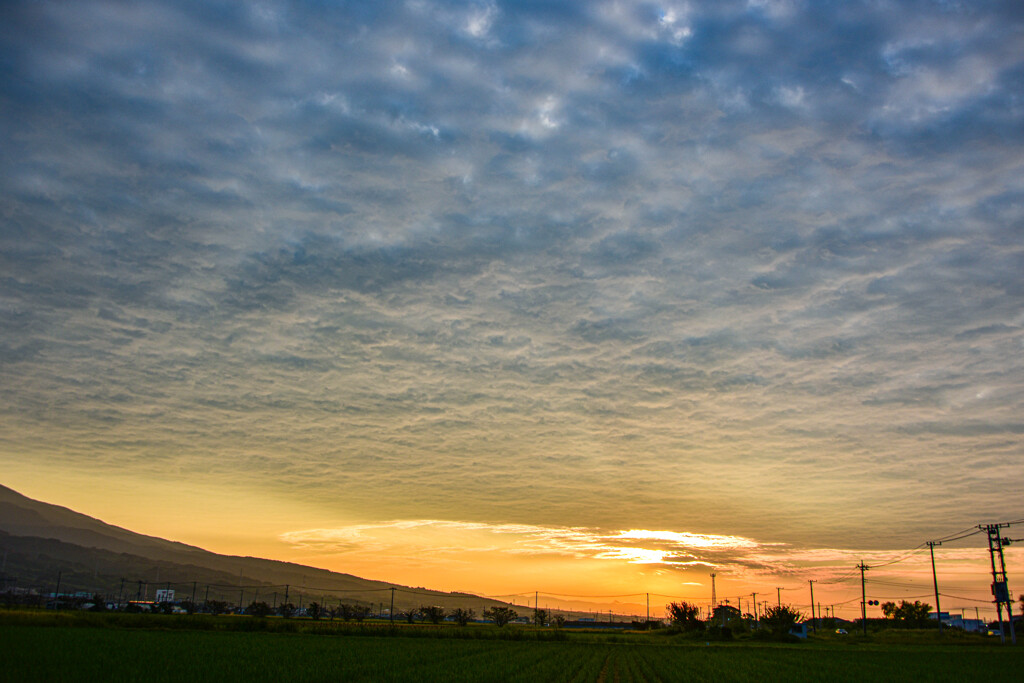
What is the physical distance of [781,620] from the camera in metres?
96.9

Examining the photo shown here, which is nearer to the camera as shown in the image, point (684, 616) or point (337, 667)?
point (337, 667)

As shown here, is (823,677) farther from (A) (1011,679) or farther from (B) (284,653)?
(B) (284,653)

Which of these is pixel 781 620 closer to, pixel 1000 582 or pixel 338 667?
pixel 1000 582

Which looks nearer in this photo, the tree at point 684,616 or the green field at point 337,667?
the green field at point 337,667

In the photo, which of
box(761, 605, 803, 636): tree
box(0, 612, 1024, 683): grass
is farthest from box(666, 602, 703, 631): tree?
box(0, 612, 1024, 683): grass

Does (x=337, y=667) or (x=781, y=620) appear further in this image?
(x=781, y=620)

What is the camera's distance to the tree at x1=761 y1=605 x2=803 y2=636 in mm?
92250

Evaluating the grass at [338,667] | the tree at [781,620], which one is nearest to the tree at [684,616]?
the tree at [781,620]

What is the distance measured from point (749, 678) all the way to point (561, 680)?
29.9ft

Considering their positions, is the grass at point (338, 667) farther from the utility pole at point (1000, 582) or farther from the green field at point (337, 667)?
the utility pole at point (1000, 582)

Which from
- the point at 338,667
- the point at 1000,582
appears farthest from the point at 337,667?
the point at 1000,582

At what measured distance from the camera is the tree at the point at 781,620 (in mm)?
92250

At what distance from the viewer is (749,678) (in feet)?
98.8

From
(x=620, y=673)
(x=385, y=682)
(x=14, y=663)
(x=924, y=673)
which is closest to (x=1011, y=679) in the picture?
(x=924, y=673)
